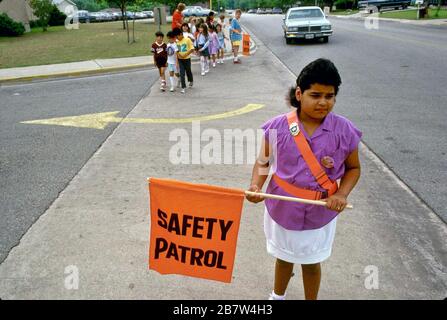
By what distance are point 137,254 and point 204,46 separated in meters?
9.32

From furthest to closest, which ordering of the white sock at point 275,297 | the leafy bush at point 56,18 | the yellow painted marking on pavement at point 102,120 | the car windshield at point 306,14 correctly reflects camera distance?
the leafy bush at point 56,18 → the car windshield at point 306,14 → the yellow painted marking on pavement at point 102,120 → the white sock at point 275,297

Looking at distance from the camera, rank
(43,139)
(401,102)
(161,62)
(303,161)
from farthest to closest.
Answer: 1. (161,62)
2. (401,102)
3. (43,139)
4. (303,161)

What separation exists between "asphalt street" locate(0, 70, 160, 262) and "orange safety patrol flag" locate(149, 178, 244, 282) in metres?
1.72

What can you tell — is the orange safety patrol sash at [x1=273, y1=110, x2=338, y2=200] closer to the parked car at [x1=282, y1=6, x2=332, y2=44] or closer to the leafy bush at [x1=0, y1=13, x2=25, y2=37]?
the parked car at [x1=282, y1=6, x2=332, y2=44]

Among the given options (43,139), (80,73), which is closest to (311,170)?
(43,139)

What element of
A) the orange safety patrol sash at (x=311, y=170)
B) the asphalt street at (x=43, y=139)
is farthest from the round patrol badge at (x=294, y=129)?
the asphalt street at (x=43, y=139)

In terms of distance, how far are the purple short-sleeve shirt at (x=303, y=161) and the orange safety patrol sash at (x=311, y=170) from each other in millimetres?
22

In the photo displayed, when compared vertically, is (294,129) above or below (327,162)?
above

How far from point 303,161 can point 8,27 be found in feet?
103

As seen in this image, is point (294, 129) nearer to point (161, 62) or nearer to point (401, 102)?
point (401, 102)

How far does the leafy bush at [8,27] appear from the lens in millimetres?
27125

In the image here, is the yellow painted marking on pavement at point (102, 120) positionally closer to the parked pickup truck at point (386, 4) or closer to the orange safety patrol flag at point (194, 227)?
the orange safety patrol flag at point (194, 227)

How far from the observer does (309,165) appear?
209 centimetres

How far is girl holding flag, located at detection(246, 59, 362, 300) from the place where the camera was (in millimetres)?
2051
